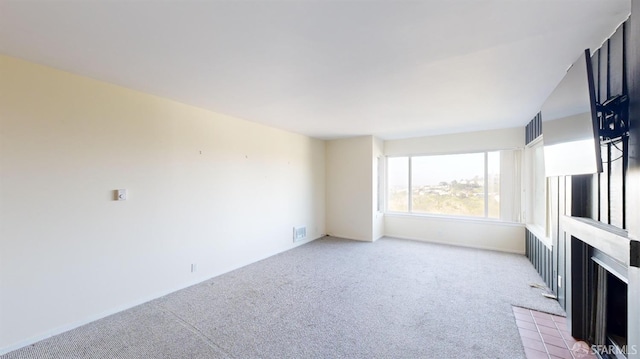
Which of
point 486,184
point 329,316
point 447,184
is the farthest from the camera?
point 447,184

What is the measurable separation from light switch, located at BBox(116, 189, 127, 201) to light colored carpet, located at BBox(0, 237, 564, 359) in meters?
1.22

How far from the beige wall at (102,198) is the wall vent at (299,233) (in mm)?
1212

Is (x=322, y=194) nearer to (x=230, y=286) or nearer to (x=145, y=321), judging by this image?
(x=230, y=286)

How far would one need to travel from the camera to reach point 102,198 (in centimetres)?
264

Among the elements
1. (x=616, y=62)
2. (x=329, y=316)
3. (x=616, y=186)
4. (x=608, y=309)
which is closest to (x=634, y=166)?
(x=616, y=186)

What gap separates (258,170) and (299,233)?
1.72 meters

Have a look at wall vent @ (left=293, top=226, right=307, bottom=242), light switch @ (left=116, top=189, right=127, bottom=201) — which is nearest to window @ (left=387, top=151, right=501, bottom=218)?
wall vent @ (left=293, top=226, right=307, bottom=242)

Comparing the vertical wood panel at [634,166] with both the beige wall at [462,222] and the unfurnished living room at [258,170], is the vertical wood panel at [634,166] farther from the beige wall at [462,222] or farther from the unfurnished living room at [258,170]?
the beige wall at [462,222]

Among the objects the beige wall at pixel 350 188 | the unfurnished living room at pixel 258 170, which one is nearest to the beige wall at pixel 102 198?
the unfurnished living room at pixel 258 170

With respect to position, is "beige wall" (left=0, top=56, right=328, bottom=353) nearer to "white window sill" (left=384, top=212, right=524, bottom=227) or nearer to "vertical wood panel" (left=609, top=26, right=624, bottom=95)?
"white window sill" (left=384, top=212, right=524, bottom=227)

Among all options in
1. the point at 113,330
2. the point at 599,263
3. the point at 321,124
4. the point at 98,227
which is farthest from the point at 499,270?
the point at 98,227

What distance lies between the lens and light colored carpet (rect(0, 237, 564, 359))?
2.12 m

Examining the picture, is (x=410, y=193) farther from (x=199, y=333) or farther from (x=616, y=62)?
(x=199, y=333)

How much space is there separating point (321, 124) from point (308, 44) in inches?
103
